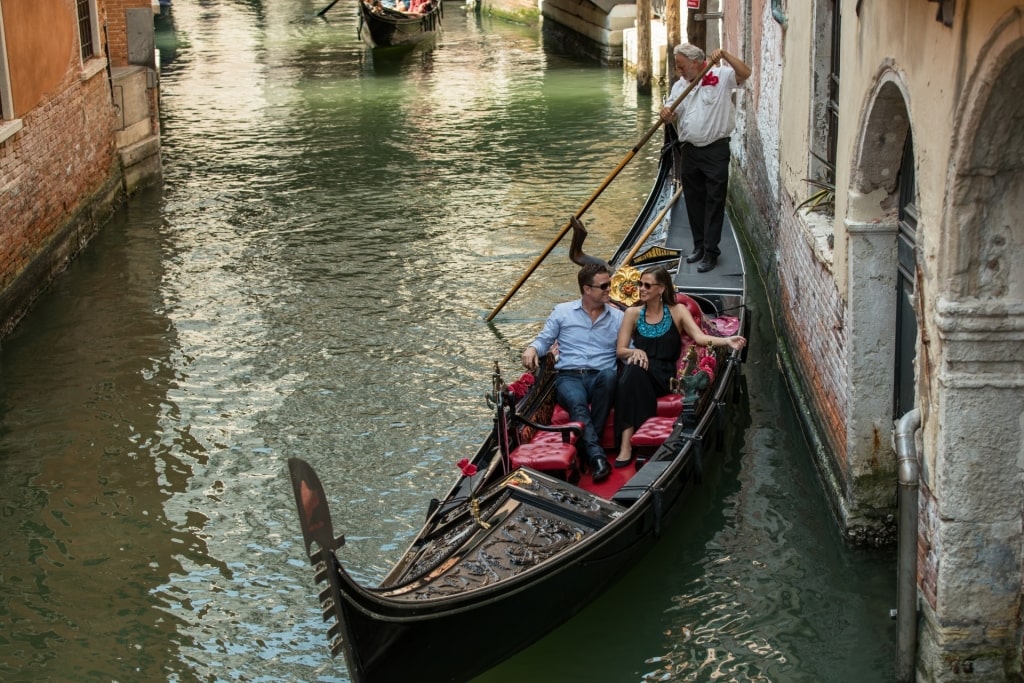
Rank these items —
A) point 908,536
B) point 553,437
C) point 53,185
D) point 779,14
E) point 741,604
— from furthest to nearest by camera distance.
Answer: point 53,185
point 779,14
point 553,437
point 741,604
point 908,536

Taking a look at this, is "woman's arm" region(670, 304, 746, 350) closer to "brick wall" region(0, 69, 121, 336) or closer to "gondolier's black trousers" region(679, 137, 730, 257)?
"gondolier's black trousers" region(679, 137, 730, 257)

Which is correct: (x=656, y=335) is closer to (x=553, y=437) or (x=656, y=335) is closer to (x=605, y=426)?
(x=605, y=426)

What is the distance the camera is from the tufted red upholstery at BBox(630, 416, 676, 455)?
208 inches

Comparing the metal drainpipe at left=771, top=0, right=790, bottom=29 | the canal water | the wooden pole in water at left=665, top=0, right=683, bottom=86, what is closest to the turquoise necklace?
the canal water

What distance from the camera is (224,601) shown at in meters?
4.95

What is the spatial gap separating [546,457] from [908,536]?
143 cm

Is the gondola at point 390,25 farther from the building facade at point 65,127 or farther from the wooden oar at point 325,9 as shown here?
the building facade at point 65,127

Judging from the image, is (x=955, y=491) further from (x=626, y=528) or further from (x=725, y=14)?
(x=725, y=14)

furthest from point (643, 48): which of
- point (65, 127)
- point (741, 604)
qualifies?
point (741, 604)

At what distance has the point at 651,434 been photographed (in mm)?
5312

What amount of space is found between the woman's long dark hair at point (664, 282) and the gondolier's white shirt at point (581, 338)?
197 millimetres

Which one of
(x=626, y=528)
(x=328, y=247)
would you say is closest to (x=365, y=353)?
(x=328, y=247)

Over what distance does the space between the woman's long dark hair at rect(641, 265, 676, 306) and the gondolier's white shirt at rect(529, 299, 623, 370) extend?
0.20 metres

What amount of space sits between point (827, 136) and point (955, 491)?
2.81m
